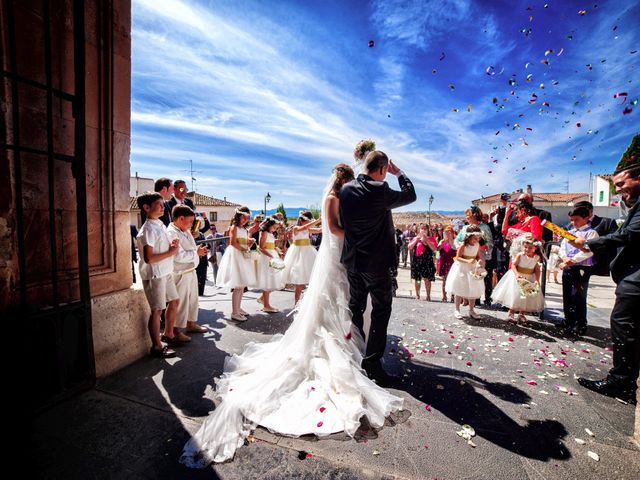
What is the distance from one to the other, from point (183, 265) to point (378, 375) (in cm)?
297

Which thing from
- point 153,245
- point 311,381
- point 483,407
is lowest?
point 483,407

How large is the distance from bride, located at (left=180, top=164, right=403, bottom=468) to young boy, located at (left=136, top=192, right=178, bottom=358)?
1.06 m

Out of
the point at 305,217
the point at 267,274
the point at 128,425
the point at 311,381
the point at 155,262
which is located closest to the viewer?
the point at 128,425

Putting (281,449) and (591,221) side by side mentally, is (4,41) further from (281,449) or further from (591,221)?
(591,221)

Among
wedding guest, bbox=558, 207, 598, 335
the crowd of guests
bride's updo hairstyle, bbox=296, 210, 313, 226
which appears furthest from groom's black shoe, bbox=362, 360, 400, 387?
bride's updo hairstyle, bbox=296, 210, 313, 226

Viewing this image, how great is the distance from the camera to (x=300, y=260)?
5941 mm

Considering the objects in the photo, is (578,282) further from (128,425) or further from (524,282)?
(128,425)

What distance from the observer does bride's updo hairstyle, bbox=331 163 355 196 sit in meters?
3.61

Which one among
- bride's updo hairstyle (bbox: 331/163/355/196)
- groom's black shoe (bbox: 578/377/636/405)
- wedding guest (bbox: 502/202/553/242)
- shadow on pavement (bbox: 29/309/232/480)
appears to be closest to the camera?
shadow on pavement (bbox: 29/309/232/480)

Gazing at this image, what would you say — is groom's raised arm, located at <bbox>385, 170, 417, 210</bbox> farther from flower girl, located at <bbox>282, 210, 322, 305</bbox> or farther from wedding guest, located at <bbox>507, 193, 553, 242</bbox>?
wedding guest, located at <bbox>507, 193, 553, 242</bbox>

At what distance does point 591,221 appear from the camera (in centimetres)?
481

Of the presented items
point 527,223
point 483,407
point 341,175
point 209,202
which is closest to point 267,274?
point 341,175

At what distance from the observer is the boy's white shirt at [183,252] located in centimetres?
421

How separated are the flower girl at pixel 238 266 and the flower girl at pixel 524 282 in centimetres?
437
